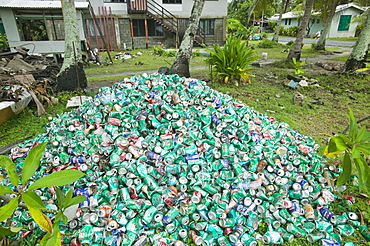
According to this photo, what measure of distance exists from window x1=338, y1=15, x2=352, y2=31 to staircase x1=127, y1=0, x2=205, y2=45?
1681 centimetres

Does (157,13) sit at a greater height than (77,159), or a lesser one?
greater

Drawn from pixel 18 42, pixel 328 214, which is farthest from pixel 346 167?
pixel 18 42

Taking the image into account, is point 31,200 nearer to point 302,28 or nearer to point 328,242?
point 328,242

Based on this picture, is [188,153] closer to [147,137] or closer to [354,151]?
[147,137]

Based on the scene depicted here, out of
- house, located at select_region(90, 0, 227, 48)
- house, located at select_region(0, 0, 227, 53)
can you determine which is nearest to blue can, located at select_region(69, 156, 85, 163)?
house, located at select_region(0, 0, 227, 53)

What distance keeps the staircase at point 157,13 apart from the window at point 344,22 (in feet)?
55.2

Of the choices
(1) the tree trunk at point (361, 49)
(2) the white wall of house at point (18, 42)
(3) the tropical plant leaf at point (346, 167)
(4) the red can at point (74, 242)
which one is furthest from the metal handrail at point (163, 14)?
(4) the red can at point (74, 242)

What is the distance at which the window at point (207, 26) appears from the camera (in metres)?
16.4

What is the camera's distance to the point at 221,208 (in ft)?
6.68

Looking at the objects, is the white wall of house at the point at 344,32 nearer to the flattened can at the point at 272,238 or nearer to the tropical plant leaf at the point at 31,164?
the flattened can at the point at 272,238

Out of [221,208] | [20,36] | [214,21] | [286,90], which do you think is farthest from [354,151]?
[214,21]

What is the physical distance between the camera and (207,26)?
16531 mm

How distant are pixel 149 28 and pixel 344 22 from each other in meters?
20.4

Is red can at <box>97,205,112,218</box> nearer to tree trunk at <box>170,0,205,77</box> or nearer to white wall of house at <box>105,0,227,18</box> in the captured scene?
tree trunk at <box>170,0,205,77</box>
